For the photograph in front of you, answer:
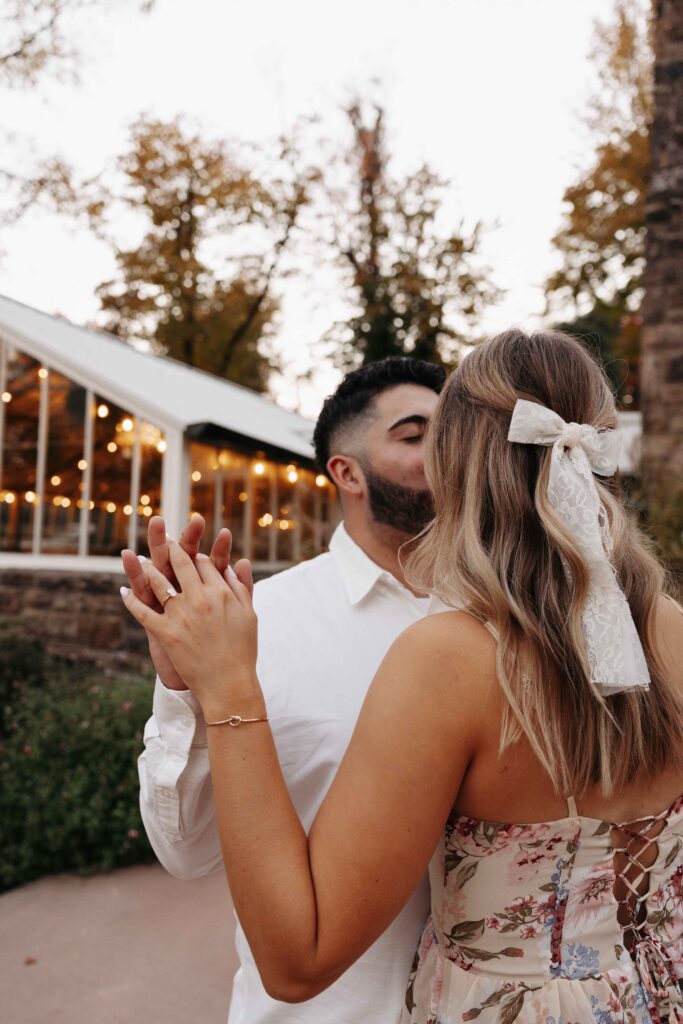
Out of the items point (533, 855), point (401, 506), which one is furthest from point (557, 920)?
point (401, 506)

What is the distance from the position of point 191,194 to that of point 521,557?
19.9 meters

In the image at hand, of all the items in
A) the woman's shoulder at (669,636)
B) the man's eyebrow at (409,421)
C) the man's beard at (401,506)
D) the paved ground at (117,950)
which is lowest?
the paved ground at (117,950)

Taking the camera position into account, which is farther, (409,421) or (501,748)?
(409,421)

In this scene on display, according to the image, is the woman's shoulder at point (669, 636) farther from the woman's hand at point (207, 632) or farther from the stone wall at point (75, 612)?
the stone wall at point (75, 612)

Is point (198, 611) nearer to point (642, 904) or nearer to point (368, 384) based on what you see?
point (642, 904)

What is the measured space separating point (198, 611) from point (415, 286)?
16411mm

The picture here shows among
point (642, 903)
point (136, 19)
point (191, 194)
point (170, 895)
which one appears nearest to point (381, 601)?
point (642, 903)

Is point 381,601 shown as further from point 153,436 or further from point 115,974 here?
point 153,436

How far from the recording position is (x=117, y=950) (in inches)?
130

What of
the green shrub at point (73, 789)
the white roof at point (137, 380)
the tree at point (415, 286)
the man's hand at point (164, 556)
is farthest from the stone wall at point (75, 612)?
the tree at point (415, 286)

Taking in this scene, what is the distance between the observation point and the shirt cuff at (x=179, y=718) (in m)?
1.21

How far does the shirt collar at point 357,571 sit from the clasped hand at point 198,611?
55cm

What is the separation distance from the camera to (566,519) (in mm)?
1076

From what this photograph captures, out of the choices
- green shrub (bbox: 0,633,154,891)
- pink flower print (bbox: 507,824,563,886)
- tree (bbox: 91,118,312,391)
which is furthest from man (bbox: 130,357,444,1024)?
tree (bbox: 91,118,312,391)
